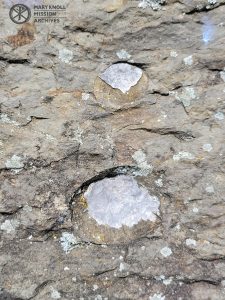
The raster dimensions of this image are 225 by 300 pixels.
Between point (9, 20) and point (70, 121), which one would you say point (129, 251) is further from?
point (9, 20)

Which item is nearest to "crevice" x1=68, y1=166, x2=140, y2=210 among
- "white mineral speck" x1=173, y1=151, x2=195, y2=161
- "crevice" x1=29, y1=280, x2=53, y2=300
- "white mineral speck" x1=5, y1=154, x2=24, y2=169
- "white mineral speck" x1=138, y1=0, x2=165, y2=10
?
"white mineral speck" x1=173, y1=151, x2=195, y2=161

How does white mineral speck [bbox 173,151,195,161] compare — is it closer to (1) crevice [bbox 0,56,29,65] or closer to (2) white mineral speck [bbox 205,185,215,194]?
(2) white mineral speck [bbox 205,185,215,194]

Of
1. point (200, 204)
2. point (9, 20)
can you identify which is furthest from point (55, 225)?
point (9, 20)

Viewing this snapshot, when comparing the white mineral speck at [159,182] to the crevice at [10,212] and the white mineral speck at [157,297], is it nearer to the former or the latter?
the white mineral speck at [157,297]

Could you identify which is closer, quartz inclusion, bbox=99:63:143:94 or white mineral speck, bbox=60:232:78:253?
white mineral speck, bbox=60:232:78:253

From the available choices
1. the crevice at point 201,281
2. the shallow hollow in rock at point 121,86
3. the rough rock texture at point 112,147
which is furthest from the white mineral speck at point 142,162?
the crevice at point 201,281
